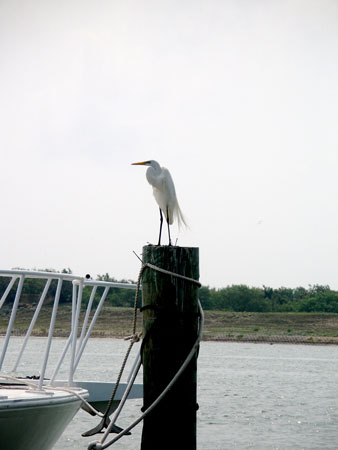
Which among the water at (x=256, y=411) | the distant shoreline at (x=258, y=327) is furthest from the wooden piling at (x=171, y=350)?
the distant shoreline at (x=258, y=327)

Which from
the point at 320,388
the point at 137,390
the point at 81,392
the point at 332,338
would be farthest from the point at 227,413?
the point at 332,338

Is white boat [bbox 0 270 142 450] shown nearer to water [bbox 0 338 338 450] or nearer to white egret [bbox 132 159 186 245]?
white egret [bbox 132 159 186 245]

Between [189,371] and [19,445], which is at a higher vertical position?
[189,371]

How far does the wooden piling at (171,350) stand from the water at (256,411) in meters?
8.79

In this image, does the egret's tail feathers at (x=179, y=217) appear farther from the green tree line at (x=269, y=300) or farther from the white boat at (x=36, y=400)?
the green tree line at (x=269, y=300)

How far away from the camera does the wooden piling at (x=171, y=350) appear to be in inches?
208

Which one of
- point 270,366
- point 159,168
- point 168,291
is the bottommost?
point 270,366

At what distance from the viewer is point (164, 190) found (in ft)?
27.5

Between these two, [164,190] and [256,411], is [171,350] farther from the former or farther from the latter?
[256,411]

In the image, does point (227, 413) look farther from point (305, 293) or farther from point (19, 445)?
point (305, 293)

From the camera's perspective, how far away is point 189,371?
532cm

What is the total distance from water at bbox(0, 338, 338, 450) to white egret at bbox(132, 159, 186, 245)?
6.83 meters

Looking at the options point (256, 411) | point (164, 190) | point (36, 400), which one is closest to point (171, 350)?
point (36, 400)

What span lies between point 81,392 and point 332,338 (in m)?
80.6
